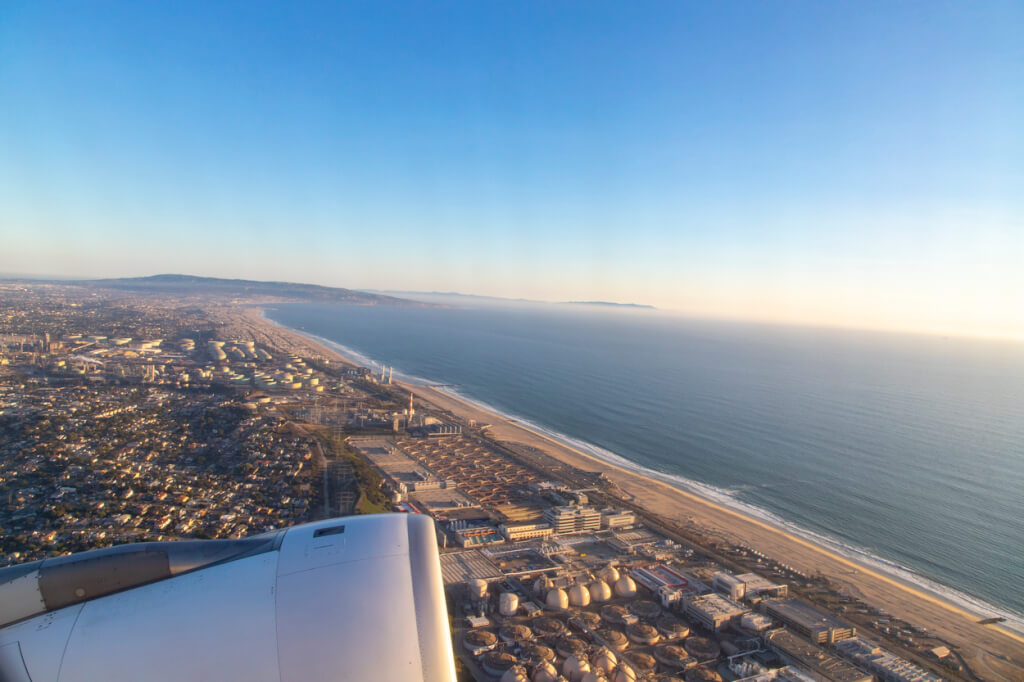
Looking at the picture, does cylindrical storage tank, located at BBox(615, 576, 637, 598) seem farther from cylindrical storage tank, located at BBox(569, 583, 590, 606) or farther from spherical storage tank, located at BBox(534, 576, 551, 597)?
spherical storage tank, located at BBox(534, 576, 551, 597)

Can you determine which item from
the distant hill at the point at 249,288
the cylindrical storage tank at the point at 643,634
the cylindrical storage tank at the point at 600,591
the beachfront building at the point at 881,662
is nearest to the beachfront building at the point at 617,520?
the cylindrical storage tank at the point at 600,591

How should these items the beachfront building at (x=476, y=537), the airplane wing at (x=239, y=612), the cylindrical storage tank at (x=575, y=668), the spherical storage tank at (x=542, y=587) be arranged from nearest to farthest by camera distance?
the airplane wing at (x=239, y=612), the cylindrical storage tank at (x=575, y=668), the spherical storage tank at (x=542, y=587), the beachfront building at (x=476, y=537)

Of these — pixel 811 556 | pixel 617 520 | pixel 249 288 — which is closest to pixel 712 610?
pixel 617 520

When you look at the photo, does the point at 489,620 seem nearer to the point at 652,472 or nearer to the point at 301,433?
the point at 652,472

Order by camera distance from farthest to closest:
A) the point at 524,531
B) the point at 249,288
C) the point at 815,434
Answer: the point at 249,288, the point at 815,434, the point at 524,531

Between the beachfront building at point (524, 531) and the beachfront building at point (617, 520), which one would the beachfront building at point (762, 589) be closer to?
the beachfront building at point (617, 520)

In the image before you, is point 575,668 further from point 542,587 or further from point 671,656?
point 542,587

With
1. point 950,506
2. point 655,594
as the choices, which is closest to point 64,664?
point 655,594
